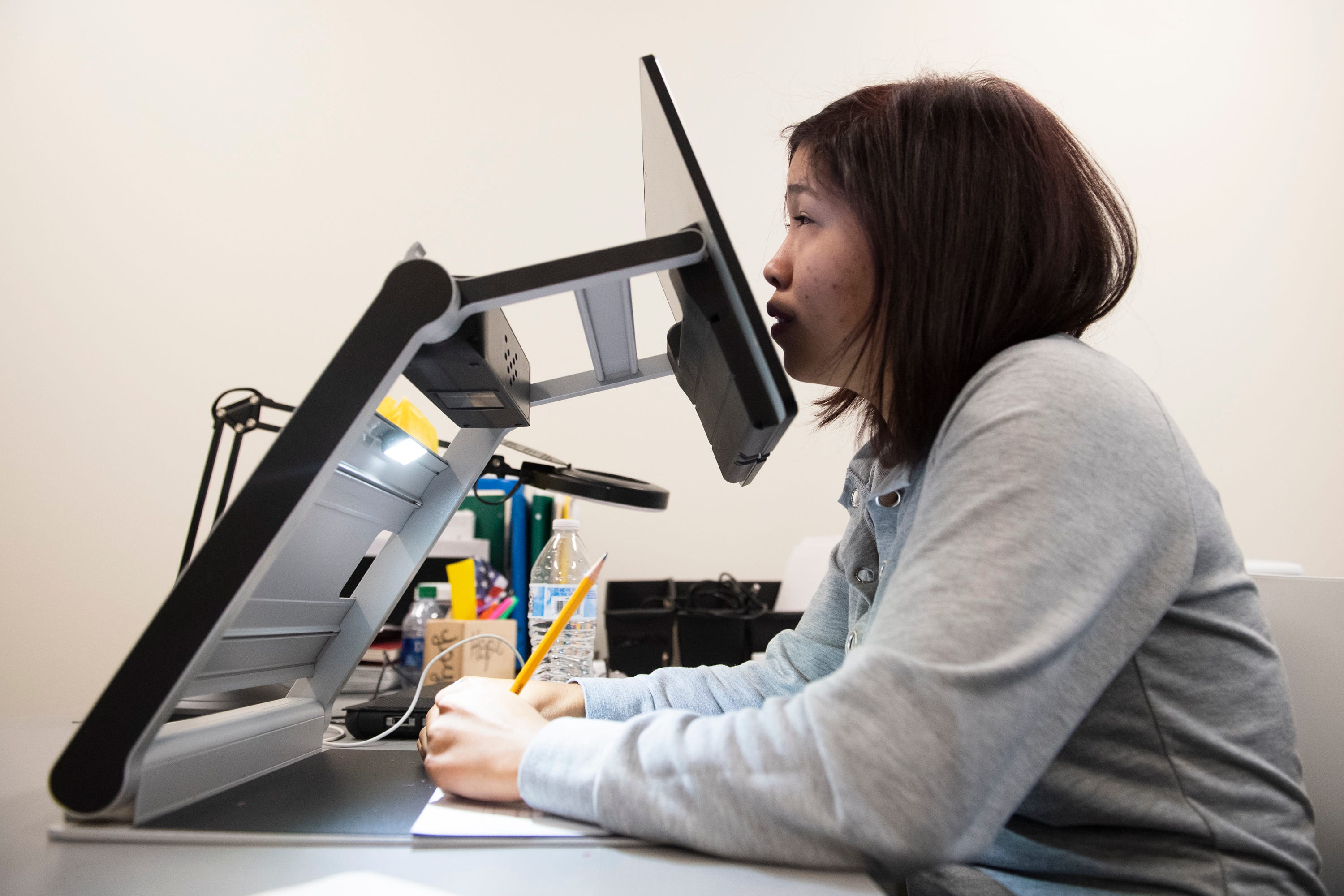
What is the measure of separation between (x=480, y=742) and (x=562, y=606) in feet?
2.49

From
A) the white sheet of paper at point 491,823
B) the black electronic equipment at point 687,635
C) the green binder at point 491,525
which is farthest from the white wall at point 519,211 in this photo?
the white sheet of paper at point 491,823

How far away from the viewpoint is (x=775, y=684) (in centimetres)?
87

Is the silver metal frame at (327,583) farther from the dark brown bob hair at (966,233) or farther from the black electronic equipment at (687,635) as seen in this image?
the black electronic equipment at (687,635)

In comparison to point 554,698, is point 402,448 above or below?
above

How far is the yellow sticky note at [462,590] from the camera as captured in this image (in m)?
1.34

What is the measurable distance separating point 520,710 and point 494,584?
1.14 meters

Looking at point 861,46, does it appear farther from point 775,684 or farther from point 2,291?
point 2,291

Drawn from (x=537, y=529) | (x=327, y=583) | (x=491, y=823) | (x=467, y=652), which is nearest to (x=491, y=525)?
(x=537, y=529)

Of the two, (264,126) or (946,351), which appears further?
(264,126)

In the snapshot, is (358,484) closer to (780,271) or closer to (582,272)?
(582,272)

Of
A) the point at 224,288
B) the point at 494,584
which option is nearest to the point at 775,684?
the point at 494,584

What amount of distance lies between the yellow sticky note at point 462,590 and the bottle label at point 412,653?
0.46ft

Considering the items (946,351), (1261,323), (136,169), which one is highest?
(136,169)

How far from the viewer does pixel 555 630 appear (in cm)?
70
